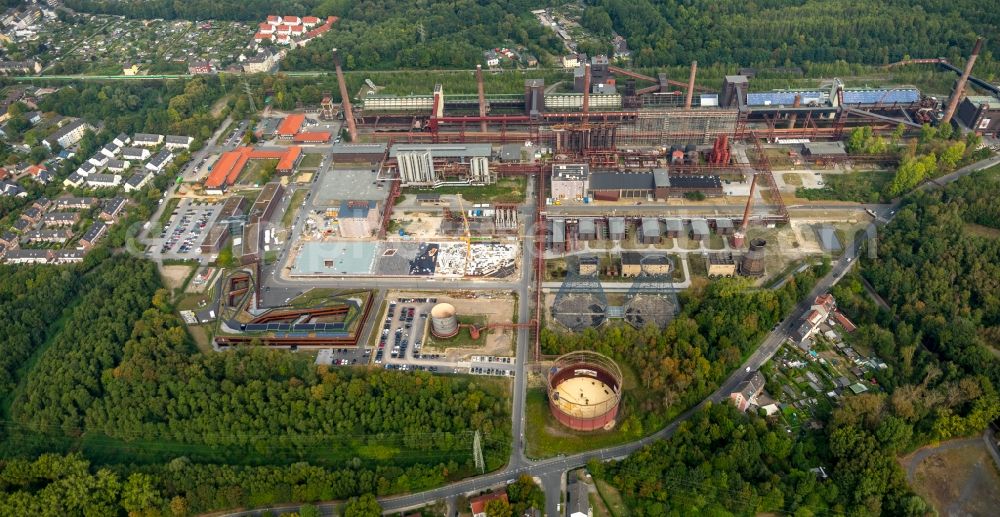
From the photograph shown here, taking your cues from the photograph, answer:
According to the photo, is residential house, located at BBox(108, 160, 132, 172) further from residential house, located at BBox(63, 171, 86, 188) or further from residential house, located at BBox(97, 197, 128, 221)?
residential house, located at BBox(97, 197, 128, 221)

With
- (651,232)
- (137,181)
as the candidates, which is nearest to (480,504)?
(651,232)

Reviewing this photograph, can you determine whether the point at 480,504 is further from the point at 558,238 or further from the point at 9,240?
the point at 9,240

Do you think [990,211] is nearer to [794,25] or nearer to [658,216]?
[658,216]

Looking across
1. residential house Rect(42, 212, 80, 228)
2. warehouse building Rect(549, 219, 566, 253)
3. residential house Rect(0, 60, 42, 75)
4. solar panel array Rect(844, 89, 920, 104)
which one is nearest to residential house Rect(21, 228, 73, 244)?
residential house Rect(42, 212, 80, 228)

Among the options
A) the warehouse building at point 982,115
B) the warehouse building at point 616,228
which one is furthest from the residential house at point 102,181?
the warehouse building at point 982,115

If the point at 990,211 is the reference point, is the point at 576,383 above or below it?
below

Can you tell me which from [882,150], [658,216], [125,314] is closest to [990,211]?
[882,150]

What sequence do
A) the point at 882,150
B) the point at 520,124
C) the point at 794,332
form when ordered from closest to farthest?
1. the point at 794,332
2. the point at 882,150
3. the point at 520,124
